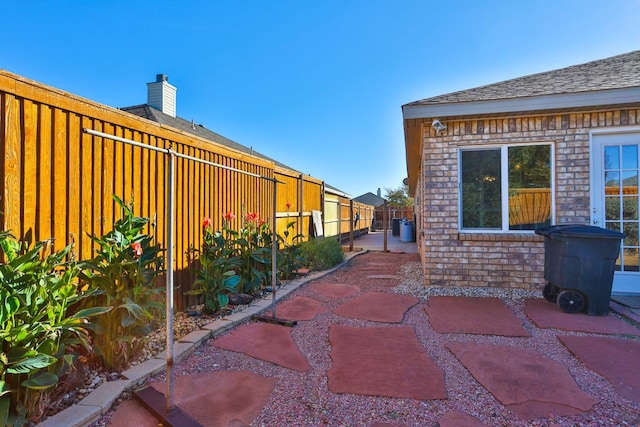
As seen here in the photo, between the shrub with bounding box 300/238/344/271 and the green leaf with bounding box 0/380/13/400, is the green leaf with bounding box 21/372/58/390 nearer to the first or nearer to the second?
the green leaf with bounding box 0/380/13/400

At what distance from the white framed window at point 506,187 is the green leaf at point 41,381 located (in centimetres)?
486

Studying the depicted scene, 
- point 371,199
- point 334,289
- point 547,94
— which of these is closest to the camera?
point 547,94

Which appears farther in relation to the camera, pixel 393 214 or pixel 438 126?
pixel 393 214

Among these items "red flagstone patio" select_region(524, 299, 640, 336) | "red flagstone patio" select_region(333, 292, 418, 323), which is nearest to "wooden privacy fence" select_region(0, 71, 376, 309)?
"red flagstone patio" select_region(333, 292, 418, 323)

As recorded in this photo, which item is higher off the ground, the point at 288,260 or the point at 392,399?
the point at 288,260

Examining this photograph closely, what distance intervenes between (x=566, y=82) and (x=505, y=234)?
97.1 inches

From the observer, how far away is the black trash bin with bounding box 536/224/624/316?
3637 mm

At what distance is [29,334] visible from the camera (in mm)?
1660

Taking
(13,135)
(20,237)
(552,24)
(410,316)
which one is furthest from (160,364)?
(552,24)

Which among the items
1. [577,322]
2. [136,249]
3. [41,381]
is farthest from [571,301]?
[41,381]

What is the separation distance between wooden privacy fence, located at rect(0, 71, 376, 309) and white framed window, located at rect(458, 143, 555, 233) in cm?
370

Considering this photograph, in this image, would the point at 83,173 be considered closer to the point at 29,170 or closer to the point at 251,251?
the point at 29,170

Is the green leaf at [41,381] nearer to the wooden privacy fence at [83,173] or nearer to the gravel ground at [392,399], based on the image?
the gravel ground at [392,399]

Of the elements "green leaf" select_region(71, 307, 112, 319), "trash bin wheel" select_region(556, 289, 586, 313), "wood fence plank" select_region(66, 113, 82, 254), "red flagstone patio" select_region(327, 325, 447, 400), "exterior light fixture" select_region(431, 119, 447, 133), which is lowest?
"red flagstone patio" select_region(327, 325, 447, 400)
